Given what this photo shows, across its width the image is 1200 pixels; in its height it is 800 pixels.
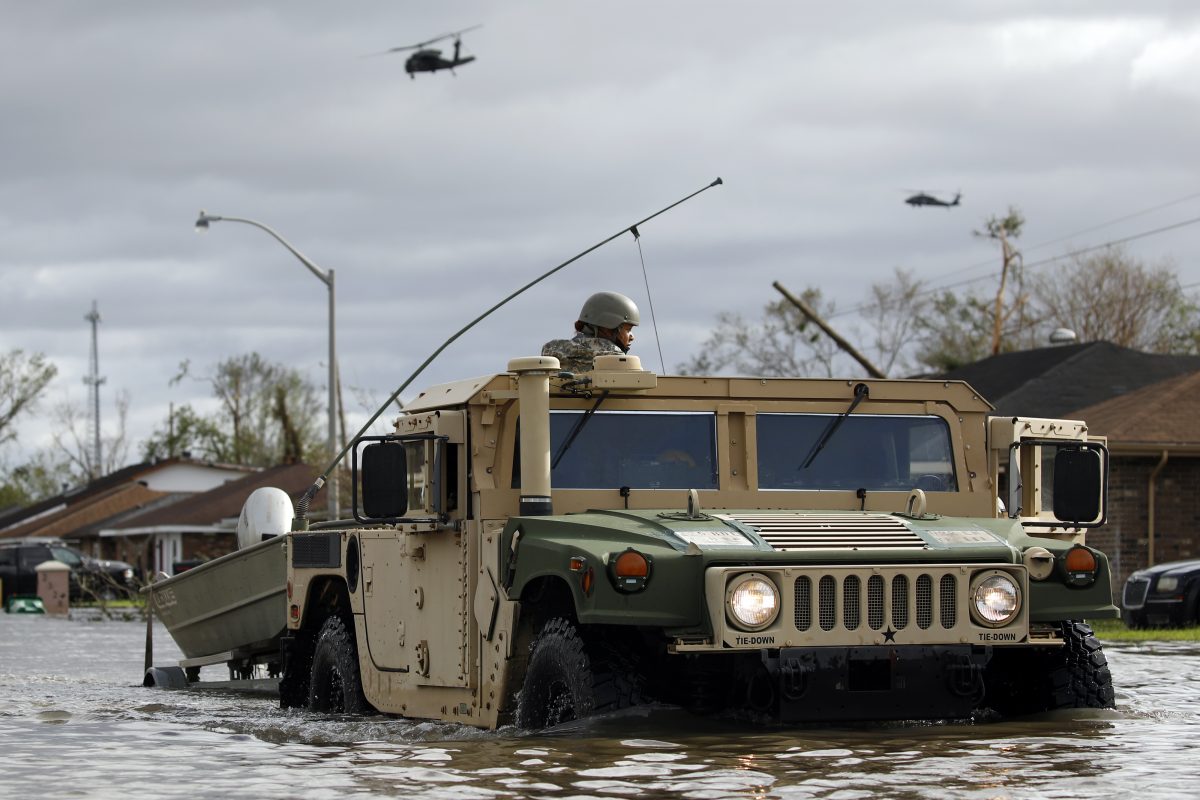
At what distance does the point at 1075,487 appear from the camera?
9.90 m

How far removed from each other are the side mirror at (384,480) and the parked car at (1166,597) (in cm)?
1575

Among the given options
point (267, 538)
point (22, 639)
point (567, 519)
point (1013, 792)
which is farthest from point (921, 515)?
point (22, 639)

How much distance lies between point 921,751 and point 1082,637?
1511 mm

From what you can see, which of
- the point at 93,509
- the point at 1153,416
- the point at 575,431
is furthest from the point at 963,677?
the point at 93,509

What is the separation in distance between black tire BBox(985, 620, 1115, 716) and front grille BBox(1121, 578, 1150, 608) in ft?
47.4

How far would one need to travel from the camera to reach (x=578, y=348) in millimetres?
10508

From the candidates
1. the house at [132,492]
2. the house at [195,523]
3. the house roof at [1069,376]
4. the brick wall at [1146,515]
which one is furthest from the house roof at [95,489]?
the brick wall at [1146,515]

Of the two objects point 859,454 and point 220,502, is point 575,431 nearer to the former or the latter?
point 859,454

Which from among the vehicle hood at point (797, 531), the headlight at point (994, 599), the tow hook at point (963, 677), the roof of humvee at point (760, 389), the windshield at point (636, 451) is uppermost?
the roof of humvee at point (760, 389)

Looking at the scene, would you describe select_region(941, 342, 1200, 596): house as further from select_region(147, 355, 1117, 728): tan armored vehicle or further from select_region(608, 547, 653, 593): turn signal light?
select_region(608, 547, 653, 593): turn signal light

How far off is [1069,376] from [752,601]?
3060cm

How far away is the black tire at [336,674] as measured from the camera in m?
11.5

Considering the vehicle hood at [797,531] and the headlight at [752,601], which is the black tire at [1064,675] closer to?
the vehicle hood at [797,531]

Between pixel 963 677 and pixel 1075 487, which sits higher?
pixel 1075 487
